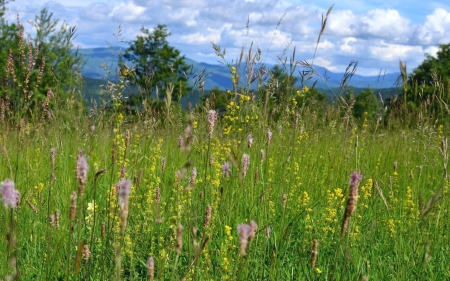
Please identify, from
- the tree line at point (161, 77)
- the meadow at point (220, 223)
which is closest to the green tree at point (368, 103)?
the tree line at point (161, 77)

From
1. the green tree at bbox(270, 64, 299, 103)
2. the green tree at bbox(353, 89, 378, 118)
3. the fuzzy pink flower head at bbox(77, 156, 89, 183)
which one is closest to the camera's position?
the fuzzy pink flower head at bbox(77, 156, 89, 183)

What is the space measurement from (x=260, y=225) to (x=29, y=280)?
112 cm

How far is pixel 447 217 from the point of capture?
3.19 metres

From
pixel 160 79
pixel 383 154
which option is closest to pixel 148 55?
pixel 160 79

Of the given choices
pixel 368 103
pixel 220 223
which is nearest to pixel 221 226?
pixel 220 223

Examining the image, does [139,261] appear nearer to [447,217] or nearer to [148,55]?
[447,217]

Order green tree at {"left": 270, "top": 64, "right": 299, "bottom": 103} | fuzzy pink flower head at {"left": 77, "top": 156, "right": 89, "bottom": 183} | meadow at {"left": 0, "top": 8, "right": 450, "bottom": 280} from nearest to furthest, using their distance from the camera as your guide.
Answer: fuzzy pink flower head at {"left": 77, "top": 156, "right": 89, "bottom": 183} → meadow at {"left": 0, "top": 8, "right": 450, "bottom": 280} → green tree at {"left": 270, "top": 64, "right": 299, "bottom": 103}

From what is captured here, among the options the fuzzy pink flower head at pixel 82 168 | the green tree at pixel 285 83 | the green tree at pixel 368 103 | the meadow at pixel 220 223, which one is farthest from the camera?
the green tree at pixel 368 103

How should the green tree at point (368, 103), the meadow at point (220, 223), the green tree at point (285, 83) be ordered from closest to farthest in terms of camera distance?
1. the meadow at point (220, 223)
2. the green tree at point (285, 83)
3. the green tree at point (368, 103)

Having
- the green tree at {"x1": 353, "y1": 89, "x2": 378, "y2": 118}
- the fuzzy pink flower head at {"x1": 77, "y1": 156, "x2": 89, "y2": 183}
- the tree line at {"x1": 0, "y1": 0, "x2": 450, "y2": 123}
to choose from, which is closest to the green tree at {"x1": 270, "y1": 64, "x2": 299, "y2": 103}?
the tree line at {"x1": 0, "y1": 0, "x2": 450, "y2": 123}

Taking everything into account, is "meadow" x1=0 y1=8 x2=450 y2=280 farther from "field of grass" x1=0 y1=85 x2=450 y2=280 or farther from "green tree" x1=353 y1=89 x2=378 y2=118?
"green tree" x1=353 y1=89 x2=378 y2=118

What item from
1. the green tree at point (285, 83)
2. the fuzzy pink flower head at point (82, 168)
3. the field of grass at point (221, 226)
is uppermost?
the green tree at point (285, 83)

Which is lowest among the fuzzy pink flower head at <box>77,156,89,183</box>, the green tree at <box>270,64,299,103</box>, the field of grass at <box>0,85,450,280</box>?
the field of grass at <box>0,85,450,280</box>

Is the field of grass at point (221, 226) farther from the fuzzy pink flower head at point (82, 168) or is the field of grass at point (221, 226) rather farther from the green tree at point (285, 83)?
the fuzzy pink flower head at point (82, 168)
